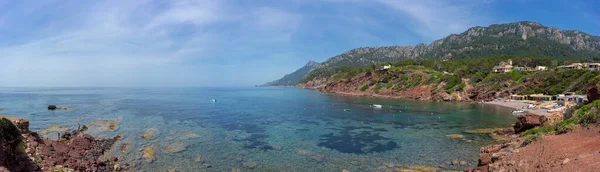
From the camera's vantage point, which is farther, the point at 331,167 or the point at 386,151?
the point at 386,151

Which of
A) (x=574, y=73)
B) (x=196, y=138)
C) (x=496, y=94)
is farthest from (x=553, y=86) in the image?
(x=196, y=138)

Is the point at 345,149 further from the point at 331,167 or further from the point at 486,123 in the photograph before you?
the point at 486,123

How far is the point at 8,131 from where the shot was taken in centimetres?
2227

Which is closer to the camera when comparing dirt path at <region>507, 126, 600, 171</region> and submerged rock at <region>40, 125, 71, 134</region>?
dirt path at <region>507, 126, 600, 171</region>

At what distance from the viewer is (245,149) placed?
3155cm

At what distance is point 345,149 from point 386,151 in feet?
13.3

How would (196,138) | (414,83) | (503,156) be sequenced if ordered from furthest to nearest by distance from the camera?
(414,83), (196,138), (503,156)

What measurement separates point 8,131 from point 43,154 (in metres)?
3.05

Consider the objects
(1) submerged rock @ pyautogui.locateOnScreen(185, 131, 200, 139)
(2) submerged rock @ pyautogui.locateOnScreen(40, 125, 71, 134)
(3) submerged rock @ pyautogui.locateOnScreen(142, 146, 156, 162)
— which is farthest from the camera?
(2) submerged rock @ pyautogui.locateOnScreen(40, 125, 71, 134)

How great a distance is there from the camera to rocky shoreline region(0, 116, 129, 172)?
2044 centimetres

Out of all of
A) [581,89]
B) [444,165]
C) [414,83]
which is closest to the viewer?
[444,165]

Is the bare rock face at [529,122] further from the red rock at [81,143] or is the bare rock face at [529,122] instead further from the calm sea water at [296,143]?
the red rock at [81,143]

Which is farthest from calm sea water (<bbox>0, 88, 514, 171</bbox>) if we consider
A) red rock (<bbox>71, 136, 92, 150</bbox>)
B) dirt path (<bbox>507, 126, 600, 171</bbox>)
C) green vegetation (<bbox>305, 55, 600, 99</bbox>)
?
green vegetation (<bbox>305, 55, 600, 99</bbox>)

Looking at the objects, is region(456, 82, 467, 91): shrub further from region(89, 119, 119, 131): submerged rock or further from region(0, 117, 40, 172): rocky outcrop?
region(0, 117, 40, 172): rocky outcrop
